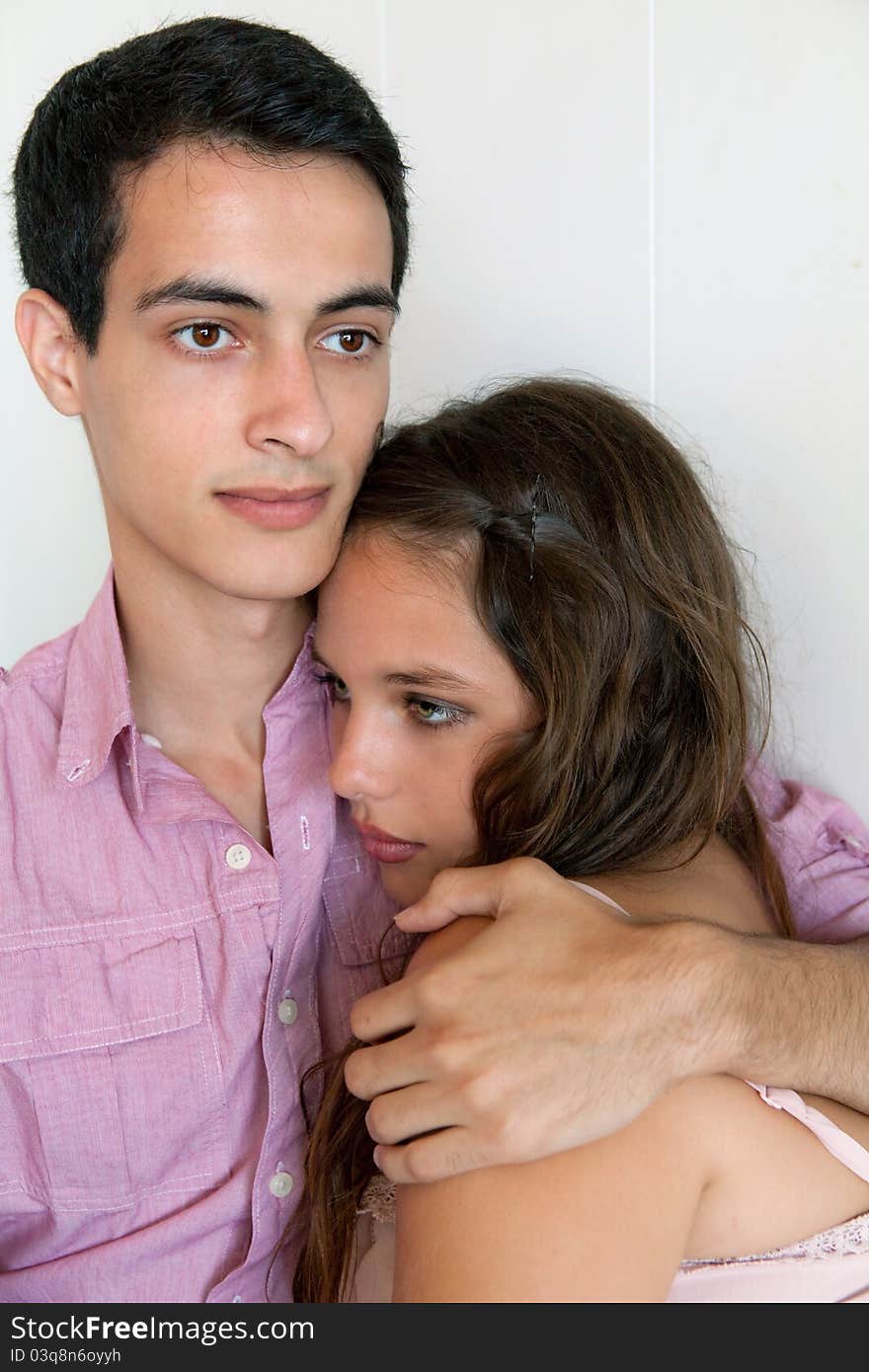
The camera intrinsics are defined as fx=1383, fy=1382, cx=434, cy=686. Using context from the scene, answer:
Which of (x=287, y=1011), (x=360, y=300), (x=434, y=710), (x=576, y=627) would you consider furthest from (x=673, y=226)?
(x=287, y=1011)

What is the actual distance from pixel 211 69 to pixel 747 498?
92 cm

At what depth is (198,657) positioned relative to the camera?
1695 millimetres

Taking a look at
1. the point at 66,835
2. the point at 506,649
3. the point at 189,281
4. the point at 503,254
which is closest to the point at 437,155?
the point at 503,254

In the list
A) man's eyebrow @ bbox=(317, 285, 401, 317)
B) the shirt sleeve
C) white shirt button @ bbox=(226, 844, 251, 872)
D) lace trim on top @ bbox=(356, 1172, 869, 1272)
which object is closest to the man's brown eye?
man's eyebrow @ bbox=(317, 285, 401, 317)

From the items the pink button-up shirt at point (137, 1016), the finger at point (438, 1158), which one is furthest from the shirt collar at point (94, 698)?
the finger at point (438, 1158)

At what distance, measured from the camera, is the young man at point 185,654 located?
147 cm

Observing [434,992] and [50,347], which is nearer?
[434,992]

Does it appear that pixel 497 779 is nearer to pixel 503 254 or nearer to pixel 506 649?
pixel 506 649

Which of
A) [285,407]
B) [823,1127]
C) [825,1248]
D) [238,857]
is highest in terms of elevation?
[285,407]

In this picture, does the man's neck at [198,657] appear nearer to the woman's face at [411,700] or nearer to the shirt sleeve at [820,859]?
the woman's face at [411,700]

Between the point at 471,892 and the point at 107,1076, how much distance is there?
485mm

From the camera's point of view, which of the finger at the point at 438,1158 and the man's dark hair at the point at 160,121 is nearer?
the finger at the point at 438,1158

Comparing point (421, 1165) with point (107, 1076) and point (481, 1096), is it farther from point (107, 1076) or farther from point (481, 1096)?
point (107, 1076)

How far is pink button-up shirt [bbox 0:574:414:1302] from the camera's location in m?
1.51
